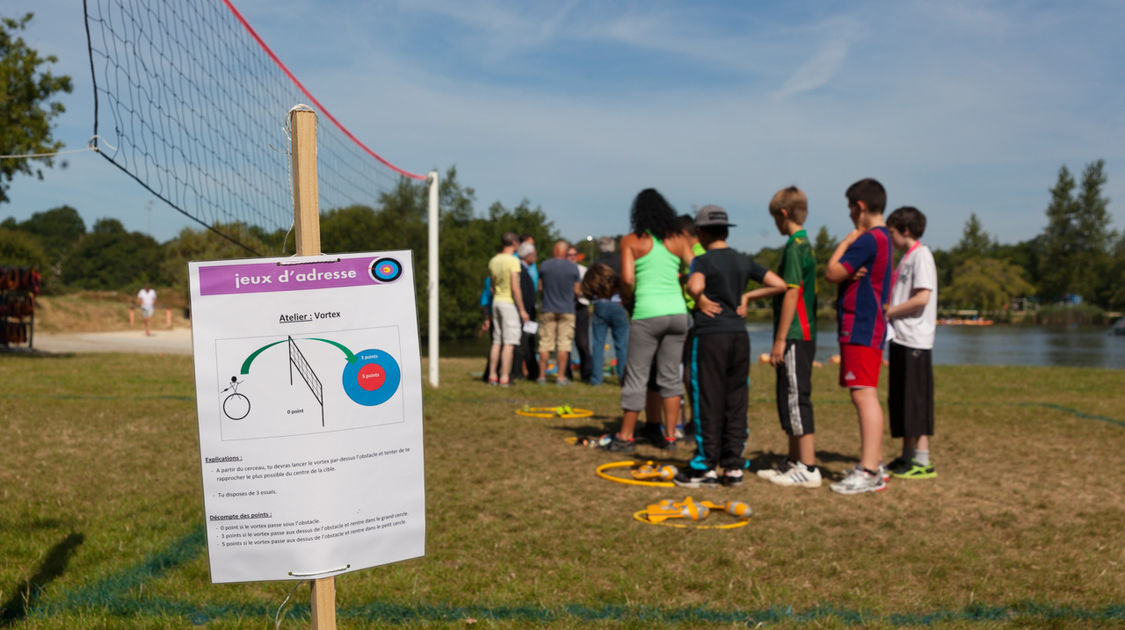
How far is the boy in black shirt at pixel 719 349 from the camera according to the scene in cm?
548

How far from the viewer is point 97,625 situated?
3.13 metres

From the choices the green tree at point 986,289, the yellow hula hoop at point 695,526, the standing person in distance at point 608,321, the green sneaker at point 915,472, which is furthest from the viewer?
the green tree at point 986,289

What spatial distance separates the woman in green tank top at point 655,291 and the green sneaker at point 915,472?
175cm

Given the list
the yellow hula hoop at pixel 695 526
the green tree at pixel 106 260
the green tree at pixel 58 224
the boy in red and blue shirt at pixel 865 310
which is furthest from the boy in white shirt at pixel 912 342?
the green tree at pixel 58 224

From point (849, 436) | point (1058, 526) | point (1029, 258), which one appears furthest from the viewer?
point (1029, 258)

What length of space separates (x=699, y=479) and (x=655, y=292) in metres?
1.49

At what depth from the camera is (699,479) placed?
5.55 meters

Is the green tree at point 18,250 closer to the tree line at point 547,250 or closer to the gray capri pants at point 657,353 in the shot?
the tree line at point 547,250

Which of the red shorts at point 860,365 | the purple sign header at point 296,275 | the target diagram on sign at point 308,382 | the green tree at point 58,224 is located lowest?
the red shorts at point 860,365

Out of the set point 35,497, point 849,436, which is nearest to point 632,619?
point 35,497

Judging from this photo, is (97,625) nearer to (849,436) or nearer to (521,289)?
(849,436)

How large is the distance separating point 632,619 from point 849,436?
5282mm

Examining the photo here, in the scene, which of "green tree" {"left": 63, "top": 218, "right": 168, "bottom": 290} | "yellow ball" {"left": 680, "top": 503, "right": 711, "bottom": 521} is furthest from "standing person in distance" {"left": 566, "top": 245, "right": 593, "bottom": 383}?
"green tree" {"left": 63, "top": 218, "right": 168, "bottom": 290}

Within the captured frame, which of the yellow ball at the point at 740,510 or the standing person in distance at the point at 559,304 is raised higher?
the standing person in distance at the point at 559,304
